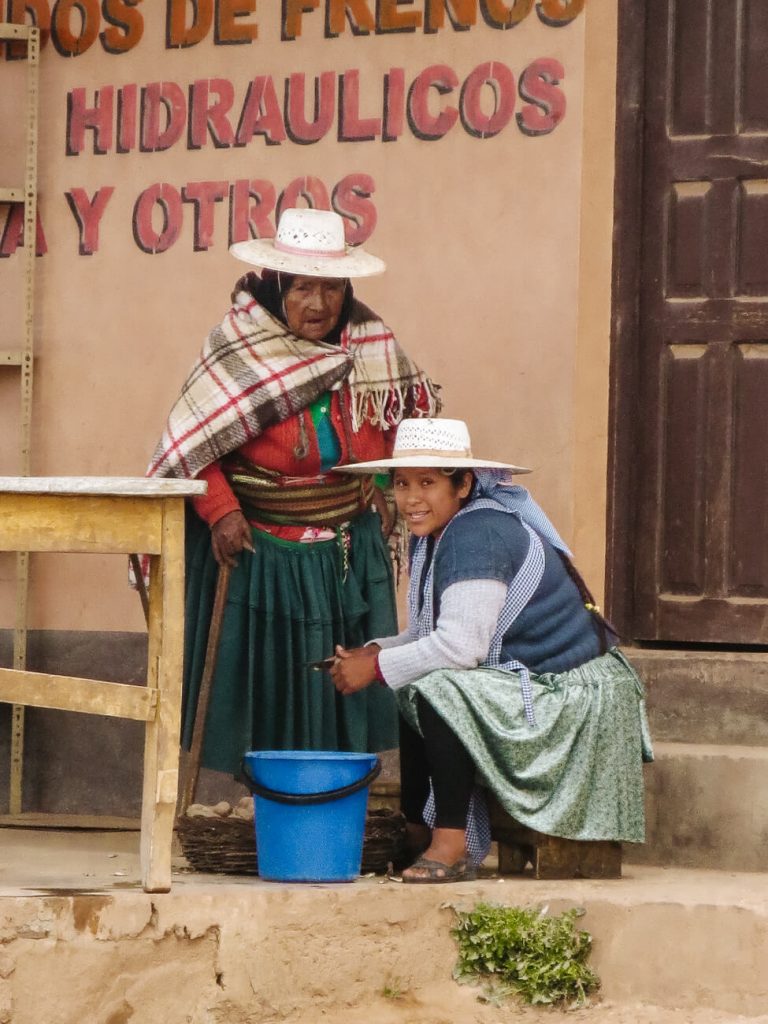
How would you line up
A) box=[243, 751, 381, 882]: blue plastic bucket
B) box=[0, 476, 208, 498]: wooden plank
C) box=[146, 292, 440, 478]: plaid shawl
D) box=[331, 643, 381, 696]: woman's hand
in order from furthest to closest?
box=[146, 292, 440, 478]: plaid shawl
box=[331, 643, 381, 696]: woman's hand
box=[243, 751, 381, 882]: blue plastic bucket
box=[0, 476, 208, 498]: wooden plank

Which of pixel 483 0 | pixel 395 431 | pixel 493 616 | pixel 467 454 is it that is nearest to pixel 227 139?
pixel 483 0

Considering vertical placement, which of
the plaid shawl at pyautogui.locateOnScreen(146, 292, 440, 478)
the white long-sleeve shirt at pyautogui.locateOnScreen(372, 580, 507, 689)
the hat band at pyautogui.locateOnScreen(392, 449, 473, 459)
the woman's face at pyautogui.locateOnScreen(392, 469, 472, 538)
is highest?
the plaid shawl at pyautogui.locateOnScreen(146, 292, 440, 478)

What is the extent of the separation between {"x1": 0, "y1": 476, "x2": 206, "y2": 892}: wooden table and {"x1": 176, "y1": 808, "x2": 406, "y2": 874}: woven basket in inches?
18.0

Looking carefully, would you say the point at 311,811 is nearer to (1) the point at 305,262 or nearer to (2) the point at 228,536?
(2) the point at 228,536

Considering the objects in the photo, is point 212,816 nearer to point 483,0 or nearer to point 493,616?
point 493,616

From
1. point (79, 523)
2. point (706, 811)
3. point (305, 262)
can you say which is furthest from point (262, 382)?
point (706, 811)

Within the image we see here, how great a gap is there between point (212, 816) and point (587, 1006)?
1.13 meters

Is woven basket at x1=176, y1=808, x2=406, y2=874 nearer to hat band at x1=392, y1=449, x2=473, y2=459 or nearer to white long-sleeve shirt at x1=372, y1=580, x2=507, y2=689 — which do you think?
white long-sleeve shirt at x1=372, y1=580, x2=507, y2=689

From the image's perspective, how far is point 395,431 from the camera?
539 cm

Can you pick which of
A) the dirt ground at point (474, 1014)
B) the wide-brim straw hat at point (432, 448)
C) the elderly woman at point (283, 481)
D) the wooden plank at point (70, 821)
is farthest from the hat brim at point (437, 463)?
the wooden plank at point (70, 821)

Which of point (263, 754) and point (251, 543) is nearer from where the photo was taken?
point (263, 754)

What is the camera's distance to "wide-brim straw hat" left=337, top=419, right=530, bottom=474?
15.3 feet

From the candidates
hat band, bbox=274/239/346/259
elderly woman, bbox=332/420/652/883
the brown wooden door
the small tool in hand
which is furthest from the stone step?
hat band, bbox=274/239/346/259

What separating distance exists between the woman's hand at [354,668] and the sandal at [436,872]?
0.49m
